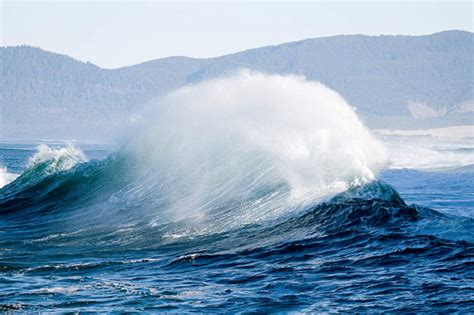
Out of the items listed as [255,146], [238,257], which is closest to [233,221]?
[238,257]

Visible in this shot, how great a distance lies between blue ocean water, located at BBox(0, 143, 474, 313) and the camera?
10297 millimetres

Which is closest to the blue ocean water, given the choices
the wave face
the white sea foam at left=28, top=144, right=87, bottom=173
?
the wave face

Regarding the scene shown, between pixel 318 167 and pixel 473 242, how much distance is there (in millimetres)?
5932

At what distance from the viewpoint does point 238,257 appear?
13.2 meters

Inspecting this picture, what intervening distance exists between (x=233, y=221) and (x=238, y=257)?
3.55 meters

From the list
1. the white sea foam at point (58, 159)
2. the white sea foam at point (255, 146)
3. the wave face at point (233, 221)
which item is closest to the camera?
the wave face at point (233, 221)

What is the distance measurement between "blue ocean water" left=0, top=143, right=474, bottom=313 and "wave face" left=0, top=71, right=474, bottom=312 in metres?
0.04

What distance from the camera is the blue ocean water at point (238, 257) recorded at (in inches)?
405

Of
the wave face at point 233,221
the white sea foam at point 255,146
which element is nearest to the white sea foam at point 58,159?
the wave face at point 233,221

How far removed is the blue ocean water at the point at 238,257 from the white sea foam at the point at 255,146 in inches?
20.6

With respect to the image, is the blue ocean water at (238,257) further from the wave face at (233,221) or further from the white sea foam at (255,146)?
the white sea foam at (255,146)

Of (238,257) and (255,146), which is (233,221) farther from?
(255,146)

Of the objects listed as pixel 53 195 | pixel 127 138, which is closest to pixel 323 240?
pixel 53 195

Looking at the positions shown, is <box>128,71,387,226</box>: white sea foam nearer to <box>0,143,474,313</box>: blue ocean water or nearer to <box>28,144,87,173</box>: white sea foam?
<box>0,143,474,313</box>: blue ocean water
